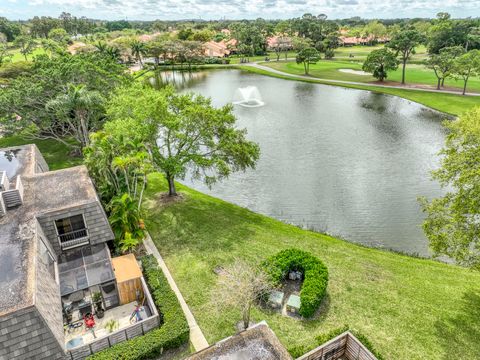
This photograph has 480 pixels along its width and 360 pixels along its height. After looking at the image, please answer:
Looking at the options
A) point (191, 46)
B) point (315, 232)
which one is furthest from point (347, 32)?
point (315, 232)

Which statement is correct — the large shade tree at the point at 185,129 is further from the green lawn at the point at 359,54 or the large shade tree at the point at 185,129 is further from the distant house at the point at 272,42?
the distant house at the point at 272,42

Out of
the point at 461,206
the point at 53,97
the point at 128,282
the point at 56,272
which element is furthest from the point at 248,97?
the point at 56,272

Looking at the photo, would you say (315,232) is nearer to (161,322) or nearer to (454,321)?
(454,321)

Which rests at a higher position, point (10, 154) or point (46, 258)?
point (10, 154)

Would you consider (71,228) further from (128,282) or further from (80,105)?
(80,105)

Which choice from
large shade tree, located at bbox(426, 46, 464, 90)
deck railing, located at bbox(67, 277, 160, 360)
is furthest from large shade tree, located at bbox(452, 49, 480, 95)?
deck railing, located at bbox(67, 277, 160, 360)
